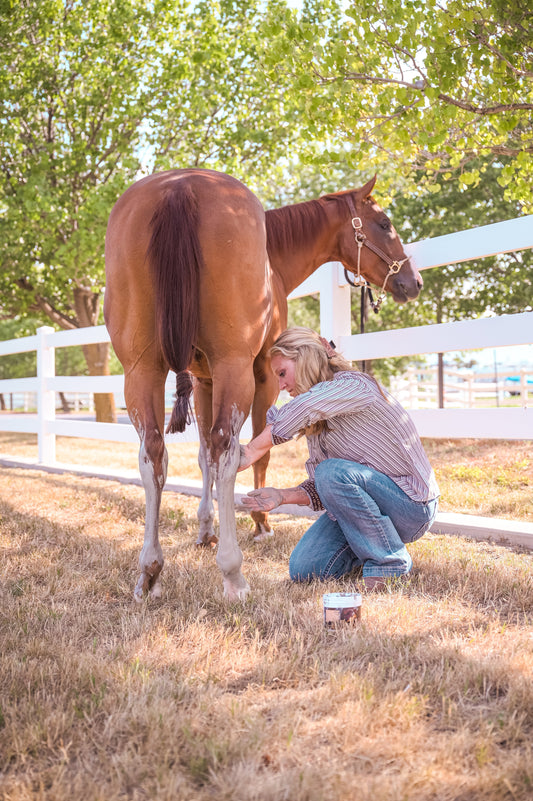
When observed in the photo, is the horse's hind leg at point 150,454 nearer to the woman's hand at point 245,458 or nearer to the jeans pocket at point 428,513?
the woman's hand at point 245,458

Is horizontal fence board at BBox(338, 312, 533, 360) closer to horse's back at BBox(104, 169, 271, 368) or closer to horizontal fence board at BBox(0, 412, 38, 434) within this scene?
horse's back at BBox(104, 169, 271, 368)

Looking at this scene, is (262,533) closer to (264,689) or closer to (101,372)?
(264,689)

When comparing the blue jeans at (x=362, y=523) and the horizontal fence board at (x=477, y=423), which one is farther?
the horizontal fence board at (x=477, y=423)

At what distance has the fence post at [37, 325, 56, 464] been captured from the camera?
898 centimetres

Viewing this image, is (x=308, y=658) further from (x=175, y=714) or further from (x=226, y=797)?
(x=226, y=797)

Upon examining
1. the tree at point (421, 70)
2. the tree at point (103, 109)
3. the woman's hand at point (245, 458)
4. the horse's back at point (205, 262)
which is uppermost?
the tree at point (103, 109)

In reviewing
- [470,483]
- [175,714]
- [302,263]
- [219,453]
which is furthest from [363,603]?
[470,483]

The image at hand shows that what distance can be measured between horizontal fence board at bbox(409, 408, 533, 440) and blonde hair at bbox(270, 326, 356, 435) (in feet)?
4.71

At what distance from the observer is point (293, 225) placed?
4.40 metres

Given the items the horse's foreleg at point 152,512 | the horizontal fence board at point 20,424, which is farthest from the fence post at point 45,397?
the horse's foreleg at point 152,512

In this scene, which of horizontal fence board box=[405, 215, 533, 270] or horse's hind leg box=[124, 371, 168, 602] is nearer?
horse's hind leg box=[124, 371, 168, 602]

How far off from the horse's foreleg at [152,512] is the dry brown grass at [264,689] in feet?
0.38

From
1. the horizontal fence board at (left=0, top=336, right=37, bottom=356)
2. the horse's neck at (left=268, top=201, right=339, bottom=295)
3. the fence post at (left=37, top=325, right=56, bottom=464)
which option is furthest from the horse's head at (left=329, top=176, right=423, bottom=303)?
the horizontal fence board at (left=0, top=336, right=37, bottom=356)

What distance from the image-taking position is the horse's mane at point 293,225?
4.36 meters
